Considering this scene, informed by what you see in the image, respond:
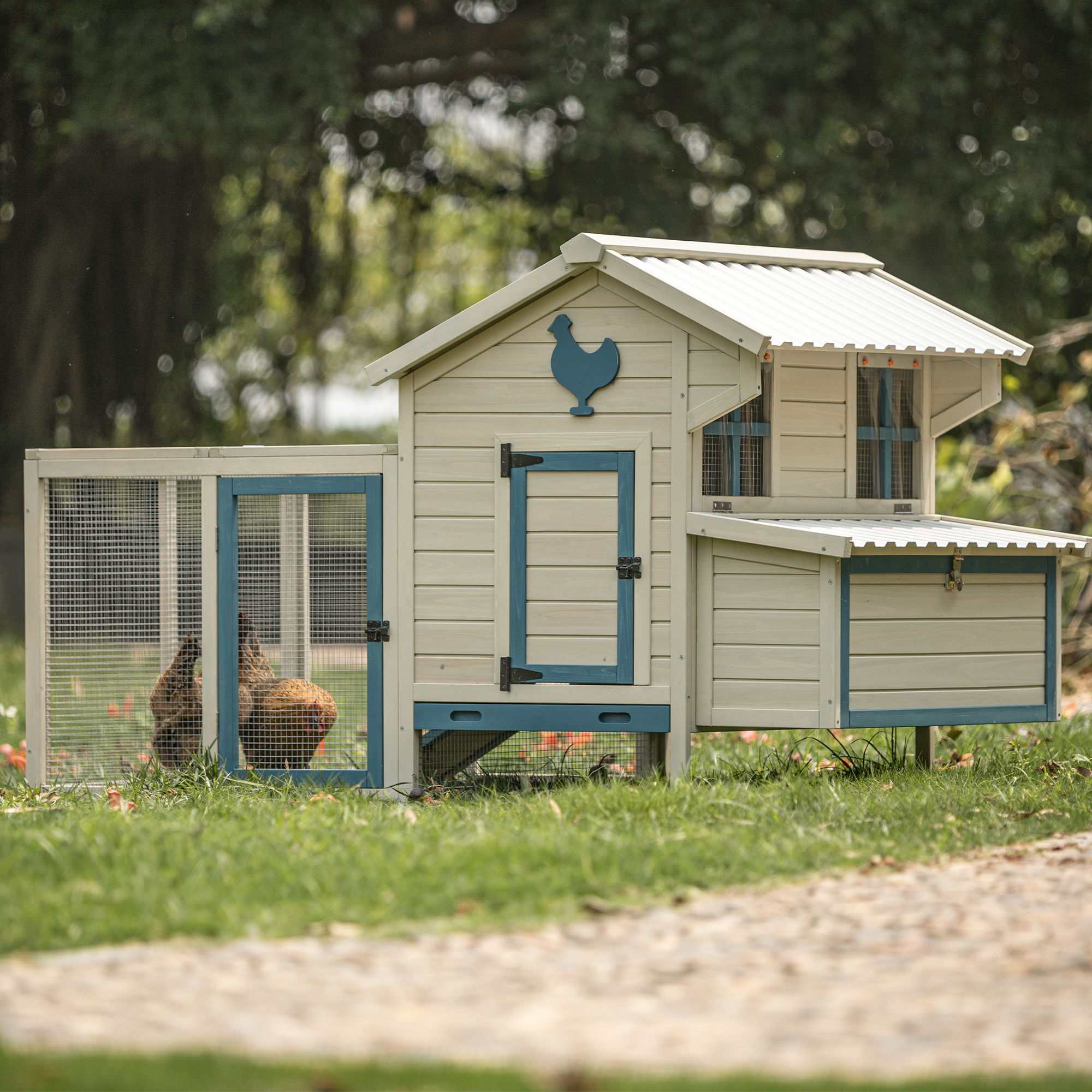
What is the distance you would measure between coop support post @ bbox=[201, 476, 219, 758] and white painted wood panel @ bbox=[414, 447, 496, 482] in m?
1.20

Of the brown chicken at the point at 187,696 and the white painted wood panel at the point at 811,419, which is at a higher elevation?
the white painted wood panel at the point at 811,419

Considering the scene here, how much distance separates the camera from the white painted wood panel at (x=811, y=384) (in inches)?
307

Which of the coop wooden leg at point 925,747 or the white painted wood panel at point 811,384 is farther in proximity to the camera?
the coop wooden leg at point 925,747

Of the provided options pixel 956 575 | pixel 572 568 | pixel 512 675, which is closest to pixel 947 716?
pixel 956 575

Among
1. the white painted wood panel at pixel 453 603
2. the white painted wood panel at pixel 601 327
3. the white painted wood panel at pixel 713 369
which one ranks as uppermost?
the white painted wood panel at pixel 601 327

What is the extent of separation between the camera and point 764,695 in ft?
23.8

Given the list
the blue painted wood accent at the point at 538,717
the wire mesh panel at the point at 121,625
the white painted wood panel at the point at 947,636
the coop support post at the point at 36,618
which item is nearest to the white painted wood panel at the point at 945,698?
the white painted wood panel at the point at 947,636

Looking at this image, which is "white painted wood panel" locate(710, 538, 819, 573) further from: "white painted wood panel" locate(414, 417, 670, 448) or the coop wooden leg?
the coop wooden leg

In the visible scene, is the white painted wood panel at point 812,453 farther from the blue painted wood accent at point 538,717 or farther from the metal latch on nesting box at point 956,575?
the blue painted wood accent at point 538,717

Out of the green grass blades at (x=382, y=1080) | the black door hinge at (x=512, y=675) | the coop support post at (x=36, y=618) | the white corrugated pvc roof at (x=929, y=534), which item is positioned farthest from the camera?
the coop support post at (x=36, y=618)

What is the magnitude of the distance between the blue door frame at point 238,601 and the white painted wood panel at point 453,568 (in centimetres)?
23

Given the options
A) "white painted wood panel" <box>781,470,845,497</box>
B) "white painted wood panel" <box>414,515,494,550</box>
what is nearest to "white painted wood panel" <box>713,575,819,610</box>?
"white painted wood panel" <box>781,470,845,497</box>

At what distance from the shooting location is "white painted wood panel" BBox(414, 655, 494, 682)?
7.56 m

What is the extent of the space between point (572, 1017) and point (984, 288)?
14377mm
